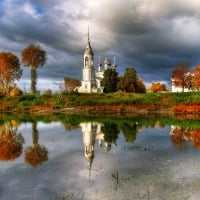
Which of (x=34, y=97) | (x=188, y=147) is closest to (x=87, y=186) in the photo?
(x=188, y=147)

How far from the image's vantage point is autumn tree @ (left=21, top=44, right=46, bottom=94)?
88.5 meters

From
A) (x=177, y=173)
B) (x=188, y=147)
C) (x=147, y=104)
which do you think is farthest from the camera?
(x=147, y=104)

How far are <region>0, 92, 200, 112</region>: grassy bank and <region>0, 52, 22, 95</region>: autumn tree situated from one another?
13119 millimetres

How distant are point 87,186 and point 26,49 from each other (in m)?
80.7

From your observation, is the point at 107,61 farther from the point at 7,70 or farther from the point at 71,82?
the point at 7,70

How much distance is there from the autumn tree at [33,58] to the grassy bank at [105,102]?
11.2 m

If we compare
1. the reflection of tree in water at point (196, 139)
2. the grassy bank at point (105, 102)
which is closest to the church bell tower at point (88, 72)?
the grassy bank at point (105, 102)

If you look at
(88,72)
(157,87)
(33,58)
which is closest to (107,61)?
(88,72)

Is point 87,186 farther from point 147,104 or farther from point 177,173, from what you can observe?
point 147,104

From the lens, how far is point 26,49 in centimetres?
8900

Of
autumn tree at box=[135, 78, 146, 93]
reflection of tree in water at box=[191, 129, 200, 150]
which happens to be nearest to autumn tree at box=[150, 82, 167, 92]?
autumn tree at box=[135, 78, 146, 93]

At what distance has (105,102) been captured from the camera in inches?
2717

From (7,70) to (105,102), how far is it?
35.5m

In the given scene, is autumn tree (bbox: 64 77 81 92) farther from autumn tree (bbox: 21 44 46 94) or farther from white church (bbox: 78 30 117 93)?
autumn tree (bbox: 21 44 46 94)
